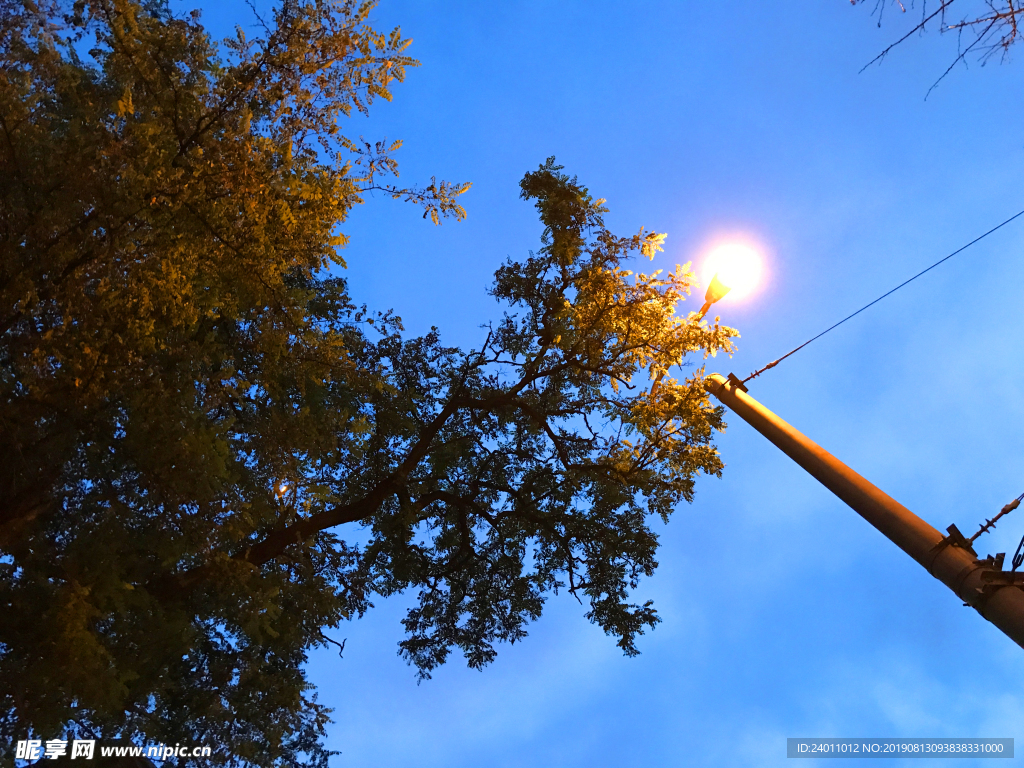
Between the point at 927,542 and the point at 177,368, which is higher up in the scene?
the point at 177,368

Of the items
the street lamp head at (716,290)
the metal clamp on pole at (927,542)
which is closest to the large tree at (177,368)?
the street lamp head at (716,290)

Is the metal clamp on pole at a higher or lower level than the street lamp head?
lower

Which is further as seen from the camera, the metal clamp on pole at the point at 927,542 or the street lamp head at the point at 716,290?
the street lamp head at the point at 716,290

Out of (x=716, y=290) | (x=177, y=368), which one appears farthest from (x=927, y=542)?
(x=177, y=368)

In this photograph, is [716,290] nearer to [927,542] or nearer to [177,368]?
[927,542]

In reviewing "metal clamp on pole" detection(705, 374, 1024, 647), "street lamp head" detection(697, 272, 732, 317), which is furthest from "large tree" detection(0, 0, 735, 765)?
"metal clamp on pole" detection(705, 374, 1024, 647)

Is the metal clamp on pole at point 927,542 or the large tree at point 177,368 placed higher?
the large tree at point 177,368

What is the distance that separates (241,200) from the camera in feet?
22.4

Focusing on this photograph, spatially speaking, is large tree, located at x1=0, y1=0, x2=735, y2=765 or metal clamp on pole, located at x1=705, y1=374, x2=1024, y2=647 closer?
metal clamp on pole, located at x1=705, y1=374, x2=1024, y2=647

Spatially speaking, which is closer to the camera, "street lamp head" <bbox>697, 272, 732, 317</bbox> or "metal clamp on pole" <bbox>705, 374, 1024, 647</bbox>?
"metal clamp on pole" <bbox>705, 374, 1024, 647</bbox>

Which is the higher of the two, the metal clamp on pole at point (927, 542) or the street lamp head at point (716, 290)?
the street lamp head at point (716, 290)

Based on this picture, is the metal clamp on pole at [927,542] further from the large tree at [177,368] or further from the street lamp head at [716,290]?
the large tree at [177,368]

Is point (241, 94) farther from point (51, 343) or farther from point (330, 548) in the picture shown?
point (330, 548)

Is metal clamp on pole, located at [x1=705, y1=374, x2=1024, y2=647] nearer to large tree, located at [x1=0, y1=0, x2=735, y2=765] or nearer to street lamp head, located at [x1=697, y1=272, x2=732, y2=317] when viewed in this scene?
street lamp head, located at [x1=697, y1=272, x2=732, y2=317]
